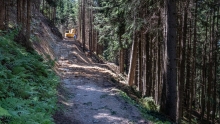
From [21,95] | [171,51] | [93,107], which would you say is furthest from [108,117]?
[171,51]

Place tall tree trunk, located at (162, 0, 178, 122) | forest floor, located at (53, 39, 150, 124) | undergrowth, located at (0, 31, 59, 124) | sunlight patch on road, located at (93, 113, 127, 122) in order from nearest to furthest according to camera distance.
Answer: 1. undergrowth, located at (0, 31, 59, 124)
2. forest floor, located at (53, 39, 150, 124)
3. sunlight patch on road, located at (93, 113, 127, 122)
4. tall tree trunk, located at (162, 0, 178, 122)

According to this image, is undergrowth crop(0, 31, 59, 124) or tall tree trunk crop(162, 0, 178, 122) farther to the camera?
tall tree trunk crop(162, 0, 178, 122)

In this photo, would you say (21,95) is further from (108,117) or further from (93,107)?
(93,107)

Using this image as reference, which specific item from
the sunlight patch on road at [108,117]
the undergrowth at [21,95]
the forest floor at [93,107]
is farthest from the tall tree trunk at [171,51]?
the undergrowth at [21,95]

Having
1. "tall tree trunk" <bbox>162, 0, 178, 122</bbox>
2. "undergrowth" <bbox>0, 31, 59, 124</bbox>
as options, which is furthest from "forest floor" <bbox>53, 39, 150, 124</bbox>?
"tall tree trunk" <bbox>162, 0, 178, 122</bbox>

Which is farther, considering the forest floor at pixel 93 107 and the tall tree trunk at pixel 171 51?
the tall tree trunk at pixel 171 51

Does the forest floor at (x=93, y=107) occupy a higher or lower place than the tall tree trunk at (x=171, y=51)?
lower

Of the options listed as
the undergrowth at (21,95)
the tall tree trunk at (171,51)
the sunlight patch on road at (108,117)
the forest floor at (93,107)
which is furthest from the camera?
the tall tree trunk at (171,51)

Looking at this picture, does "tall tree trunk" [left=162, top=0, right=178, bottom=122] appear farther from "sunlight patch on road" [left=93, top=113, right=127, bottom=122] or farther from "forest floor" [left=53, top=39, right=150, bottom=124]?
"sunlight patch on road" [left=93, top=113, right=127, bottom=122]

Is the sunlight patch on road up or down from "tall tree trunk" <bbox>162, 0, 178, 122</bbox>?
down

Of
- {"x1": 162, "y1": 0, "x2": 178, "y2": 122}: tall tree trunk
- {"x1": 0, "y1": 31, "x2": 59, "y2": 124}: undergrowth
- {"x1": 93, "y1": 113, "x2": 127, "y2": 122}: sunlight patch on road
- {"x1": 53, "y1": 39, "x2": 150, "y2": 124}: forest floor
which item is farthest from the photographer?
{"x1": 162, "y1": 0, "x2": 178, "y2": 122}: tall tree trunk

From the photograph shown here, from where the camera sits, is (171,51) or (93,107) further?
(93,107)

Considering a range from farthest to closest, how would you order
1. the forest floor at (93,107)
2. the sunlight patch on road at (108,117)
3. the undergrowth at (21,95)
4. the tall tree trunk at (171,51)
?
1. the tall tree trunk at (171,51)
2. the sunlight patch on road at (108,117)
3. the forest floor at (93,107)
4. the undergrowth at (21,95)

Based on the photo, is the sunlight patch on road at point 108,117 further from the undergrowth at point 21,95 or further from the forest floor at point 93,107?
the undergrowth at point 21,95
